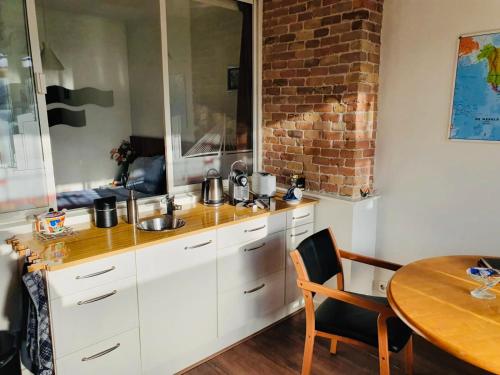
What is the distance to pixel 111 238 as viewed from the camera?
2.08m

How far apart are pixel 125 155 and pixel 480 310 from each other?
390cm

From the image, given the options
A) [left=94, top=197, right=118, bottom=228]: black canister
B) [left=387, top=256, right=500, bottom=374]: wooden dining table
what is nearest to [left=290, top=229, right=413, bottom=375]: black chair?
[left=387, top=256, right=500, bottom=374]: wooden dining table

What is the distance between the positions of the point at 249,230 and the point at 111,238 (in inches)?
33.7

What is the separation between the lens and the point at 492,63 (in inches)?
87.3

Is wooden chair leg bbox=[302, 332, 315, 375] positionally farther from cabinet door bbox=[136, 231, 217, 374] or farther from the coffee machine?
the coffee machine

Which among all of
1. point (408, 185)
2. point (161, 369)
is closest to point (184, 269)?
point (161, 369)

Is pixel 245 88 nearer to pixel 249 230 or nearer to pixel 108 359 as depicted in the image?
pixel 249 230

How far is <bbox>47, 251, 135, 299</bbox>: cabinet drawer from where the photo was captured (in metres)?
1.74

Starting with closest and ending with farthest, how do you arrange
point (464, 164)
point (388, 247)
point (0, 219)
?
point (0, 219) → point (464, 164) → point (388, 247)

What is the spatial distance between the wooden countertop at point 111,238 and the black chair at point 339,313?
53cm

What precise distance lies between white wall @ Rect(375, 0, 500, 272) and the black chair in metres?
0.70

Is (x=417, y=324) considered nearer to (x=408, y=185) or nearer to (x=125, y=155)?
(x=408, y=185)

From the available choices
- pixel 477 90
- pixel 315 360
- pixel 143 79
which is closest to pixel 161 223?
pixel 315 360

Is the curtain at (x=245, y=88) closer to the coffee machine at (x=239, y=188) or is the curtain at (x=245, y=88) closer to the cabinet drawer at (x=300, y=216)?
the coffee machine at (x=239, y=188)
